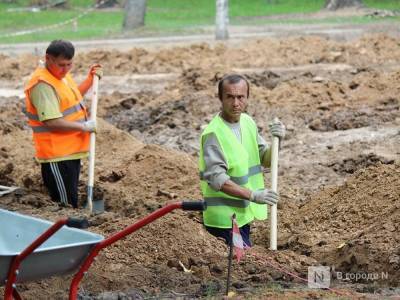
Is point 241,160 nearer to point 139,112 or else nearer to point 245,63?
point 139,112

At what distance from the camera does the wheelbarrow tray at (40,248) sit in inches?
238

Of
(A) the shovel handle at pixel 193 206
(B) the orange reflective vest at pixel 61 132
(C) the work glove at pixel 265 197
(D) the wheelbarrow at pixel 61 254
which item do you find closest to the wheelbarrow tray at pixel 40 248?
(D) the wheelbarrow at pixel 61 254

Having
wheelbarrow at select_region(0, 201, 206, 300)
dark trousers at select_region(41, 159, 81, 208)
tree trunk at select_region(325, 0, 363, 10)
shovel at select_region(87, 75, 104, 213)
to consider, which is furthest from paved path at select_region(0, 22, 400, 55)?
wheelbarrow at select_region(0, 201, 206, 300)

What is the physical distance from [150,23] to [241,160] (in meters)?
30.8

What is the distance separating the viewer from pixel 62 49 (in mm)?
9516

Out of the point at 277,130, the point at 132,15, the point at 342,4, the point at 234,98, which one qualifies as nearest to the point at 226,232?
the point at 277,130

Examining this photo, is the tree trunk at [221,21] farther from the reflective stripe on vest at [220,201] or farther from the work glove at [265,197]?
the work glove at [265,197]

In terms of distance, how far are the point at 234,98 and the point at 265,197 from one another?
768 mm

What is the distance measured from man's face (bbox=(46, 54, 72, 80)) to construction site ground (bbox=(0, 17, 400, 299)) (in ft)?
3.97

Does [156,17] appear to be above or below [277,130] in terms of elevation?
below

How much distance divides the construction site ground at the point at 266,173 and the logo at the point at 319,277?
0.27 feet

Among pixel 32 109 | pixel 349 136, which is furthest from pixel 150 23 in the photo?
pixel 32 109

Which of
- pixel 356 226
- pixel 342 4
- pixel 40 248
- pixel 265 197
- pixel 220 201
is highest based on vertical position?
pixel 40 248

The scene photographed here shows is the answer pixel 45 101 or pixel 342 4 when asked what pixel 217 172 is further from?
pixel 342 4
